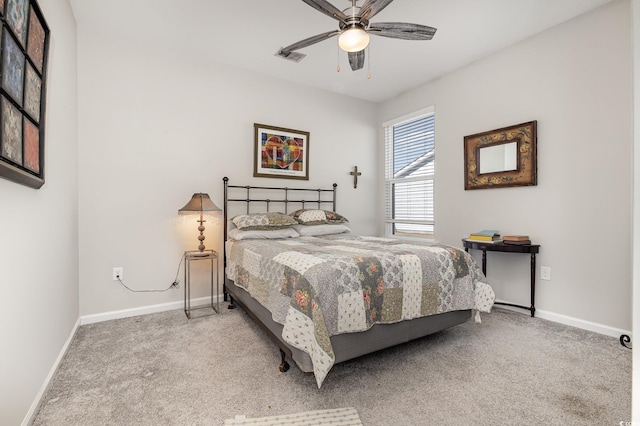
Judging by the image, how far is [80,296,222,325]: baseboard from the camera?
2.76m

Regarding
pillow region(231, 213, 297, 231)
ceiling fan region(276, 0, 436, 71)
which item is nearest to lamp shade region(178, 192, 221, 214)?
pillow region(231, 213, 297, 231)

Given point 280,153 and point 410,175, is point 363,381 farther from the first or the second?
point 410,175

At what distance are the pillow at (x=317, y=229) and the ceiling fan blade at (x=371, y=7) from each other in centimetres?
206

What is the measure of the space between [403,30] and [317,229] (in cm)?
204

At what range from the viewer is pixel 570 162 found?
106 inches

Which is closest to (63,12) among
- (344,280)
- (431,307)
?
(344,280)

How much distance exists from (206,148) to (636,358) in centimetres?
348

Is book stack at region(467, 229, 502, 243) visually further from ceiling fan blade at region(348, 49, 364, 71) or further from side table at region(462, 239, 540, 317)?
ceiling fan blade at region(348, 49, 364, 71)

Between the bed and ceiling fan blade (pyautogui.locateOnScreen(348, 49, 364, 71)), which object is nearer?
the bed

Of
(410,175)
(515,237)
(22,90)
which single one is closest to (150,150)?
(22,90)

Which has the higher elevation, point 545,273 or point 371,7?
point 371,7

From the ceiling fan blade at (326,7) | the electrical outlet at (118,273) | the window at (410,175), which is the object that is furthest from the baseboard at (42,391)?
the window at (410,175)

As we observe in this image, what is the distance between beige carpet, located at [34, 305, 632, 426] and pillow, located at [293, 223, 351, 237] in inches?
48.1

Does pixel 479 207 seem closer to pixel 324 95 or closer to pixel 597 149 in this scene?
pixel 597 149
